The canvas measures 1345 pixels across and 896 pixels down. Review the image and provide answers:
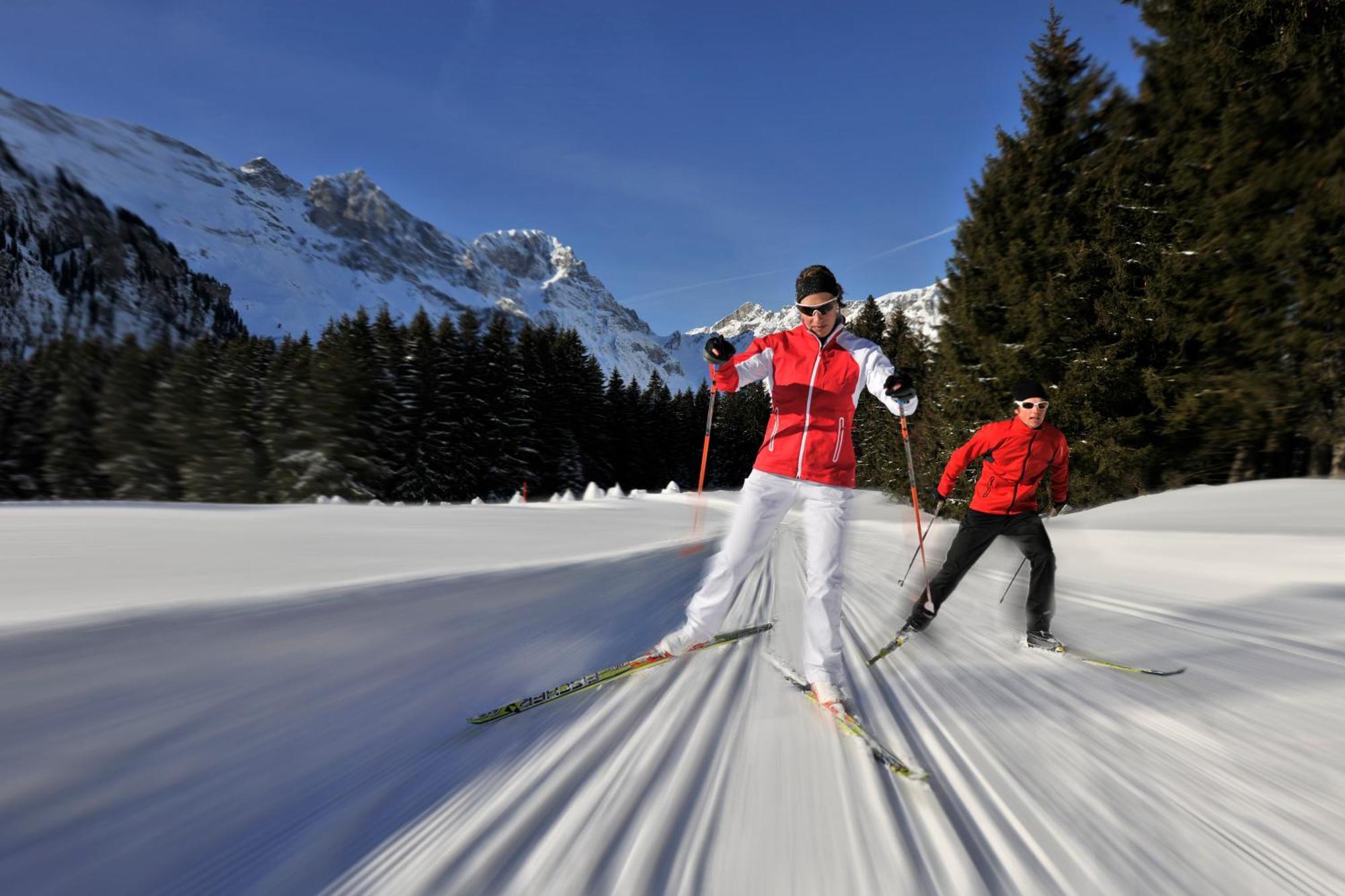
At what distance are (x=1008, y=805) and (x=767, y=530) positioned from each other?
1640 mm

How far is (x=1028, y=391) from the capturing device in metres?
4.77

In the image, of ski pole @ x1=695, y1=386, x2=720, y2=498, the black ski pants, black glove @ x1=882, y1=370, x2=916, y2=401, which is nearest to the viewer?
black glove @ x1=882, y1=370, x2=916, y2=401

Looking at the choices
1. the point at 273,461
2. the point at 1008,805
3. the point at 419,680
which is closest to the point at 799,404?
the point at 1008,805

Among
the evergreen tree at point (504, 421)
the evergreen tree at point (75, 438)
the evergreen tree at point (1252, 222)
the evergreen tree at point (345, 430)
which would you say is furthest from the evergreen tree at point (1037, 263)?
the evergreen tree at point (75, 438)

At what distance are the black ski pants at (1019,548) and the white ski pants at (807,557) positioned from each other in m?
1.79

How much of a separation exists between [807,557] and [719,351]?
1.22 meters

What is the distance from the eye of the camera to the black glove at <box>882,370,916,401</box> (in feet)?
10.6

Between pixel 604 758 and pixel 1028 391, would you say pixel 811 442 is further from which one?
pixel 1028 391

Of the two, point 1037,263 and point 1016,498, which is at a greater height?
point 1037,263

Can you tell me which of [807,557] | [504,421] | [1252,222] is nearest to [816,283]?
[807,557]

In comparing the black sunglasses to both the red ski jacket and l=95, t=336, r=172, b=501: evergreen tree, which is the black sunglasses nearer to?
the red ski jacket

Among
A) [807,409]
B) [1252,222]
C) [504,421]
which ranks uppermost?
[1252,222]

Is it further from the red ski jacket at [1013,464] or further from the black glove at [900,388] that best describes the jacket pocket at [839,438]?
the red ski jacket at [1013,464]

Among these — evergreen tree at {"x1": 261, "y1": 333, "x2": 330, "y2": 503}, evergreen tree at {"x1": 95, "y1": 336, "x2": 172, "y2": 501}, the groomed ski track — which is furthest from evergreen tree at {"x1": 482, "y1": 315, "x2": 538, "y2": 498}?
the groomed ski track
